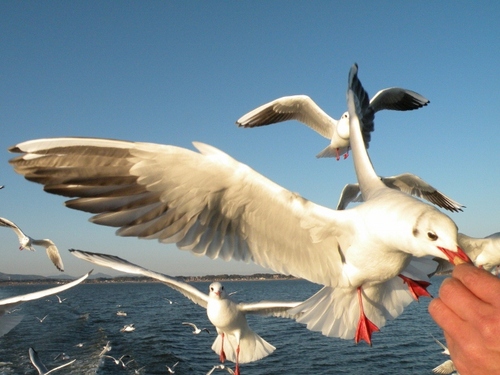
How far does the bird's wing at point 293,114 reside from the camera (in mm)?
7746

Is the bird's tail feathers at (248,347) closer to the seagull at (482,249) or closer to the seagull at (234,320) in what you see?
the seagull at (234,320)

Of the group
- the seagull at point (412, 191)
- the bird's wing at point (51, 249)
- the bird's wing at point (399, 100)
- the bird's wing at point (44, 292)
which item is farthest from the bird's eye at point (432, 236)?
the bird's wing at point (51, 249)

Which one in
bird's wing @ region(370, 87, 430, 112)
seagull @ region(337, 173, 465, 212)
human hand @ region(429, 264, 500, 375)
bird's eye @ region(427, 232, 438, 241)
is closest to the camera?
human hand @ region(429, 264, 500, 375)

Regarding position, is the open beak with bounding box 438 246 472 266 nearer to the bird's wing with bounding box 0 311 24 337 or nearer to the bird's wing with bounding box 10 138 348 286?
the bird's wing with bounding box 10 138 348 286

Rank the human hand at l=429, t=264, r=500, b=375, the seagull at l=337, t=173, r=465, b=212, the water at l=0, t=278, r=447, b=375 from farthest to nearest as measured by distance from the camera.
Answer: the water at l=0, t=278, r=447, b=375 < the seagull at l=337, t=173, r=465, b=212 < the human hand at l=429, t=264, r=500, b=375

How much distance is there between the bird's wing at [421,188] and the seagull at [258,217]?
4.37 metres

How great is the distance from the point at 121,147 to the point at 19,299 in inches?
85.1

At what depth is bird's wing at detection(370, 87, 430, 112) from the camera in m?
7.55

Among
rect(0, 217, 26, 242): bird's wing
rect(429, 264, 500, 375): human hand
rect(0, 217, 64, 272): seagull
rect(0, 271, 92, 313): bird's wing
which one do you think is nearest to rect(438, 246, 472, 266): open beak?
rect(429, 264, 500, 375): human hand

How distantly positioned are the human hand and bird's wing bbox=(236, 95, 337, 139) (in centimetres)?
665

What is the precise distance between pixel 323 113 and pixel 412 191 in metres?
2.28

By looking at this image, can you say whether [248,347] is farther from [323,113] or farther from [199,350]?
[199,350]

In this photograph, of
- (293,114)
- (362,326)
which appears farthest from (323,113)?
(362,326)

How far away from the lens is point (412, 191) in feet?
23.1
